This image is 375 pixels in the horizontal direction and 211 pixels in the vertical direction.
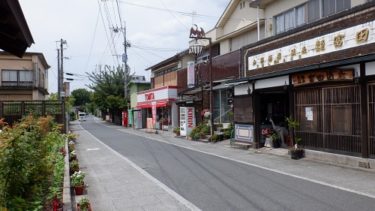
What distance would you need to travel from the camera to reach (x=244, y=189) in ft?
33.8

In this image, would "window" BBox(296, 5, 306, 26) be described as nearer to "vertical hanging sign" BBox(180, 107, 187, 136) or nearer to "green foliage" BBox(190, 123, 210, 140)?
"green foliage" BBox(190, 123, 210, 140)

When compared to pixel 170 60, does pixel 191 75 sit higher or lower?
lower

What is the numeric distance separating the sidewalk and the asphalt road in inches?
14.4

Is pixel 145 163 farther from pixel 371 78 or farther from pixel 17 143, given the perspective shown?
pixel 17 143

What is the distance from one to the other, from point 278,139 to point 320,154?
3.92 m

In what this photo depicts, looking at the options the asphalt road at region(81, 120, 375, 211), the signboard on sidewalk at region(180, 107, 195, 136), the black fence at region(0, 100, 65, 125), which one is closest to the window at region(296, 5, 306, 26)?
the asphalt road at region(81, 120, 375, 211)

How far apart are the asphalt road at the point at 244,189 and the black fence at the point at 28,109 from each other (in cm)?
1937

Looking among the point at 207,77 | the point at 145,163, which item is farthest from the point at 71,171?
the point at 207,77

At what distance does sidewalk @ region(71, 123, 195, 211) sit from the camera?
29.7 feet

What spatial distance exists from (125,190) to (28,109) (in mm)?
23544

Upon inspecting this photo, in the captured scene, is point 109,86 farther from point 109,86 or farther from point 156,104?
point 156,104

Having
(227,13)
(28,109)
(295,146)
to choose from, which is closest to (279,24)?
(295,146)

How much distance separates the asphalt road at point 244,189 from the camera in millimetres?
8578

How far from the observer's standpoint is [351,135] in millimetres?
13820
